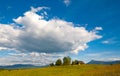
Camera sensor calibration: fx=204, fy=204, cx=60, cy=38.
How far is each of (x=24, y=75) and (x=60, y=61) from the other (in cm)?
6649

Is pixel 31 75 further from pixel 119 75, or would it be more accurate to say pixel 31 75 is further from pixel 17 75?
pixel 119 75

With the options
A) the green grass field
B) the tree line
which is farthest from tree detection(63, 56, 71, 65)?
the green grass field

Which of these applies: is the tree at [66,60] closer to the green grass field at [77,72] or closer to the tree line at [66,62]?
the tree line at [66,62]

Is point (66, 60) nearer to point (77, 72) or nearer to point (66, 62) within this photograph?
point (66, 62)

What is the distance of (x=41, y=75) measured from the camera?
4453cm

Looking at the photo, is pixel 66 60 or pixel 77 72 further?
pixel 66 60

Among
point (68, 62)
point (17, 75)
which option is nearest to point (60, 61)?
point (68, 62)

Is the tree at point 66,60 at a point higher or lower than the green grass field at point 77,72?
higher

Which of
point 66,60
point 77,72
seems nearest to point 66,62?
point 66,60

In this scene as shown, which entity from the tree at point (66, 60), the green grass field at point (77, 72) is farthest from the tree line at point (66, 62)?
the green grass field at point (77, 72)

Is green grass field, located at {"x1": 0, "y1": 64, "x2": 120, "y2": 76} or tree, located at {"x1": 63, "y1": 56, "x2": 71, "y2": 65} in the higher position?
tree, located at {"x1": 63, "y1": 56, "x2": 71, "y2": 65}

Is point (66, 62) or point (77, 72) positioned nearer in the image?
point (77, 72)

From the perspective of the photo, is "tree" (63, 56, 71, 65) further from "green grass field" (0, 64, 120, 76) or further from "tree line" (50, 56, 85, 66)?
"green grass field" (0, 64, 120, 76)

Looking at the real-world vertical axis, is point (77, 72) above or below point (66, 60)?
below
